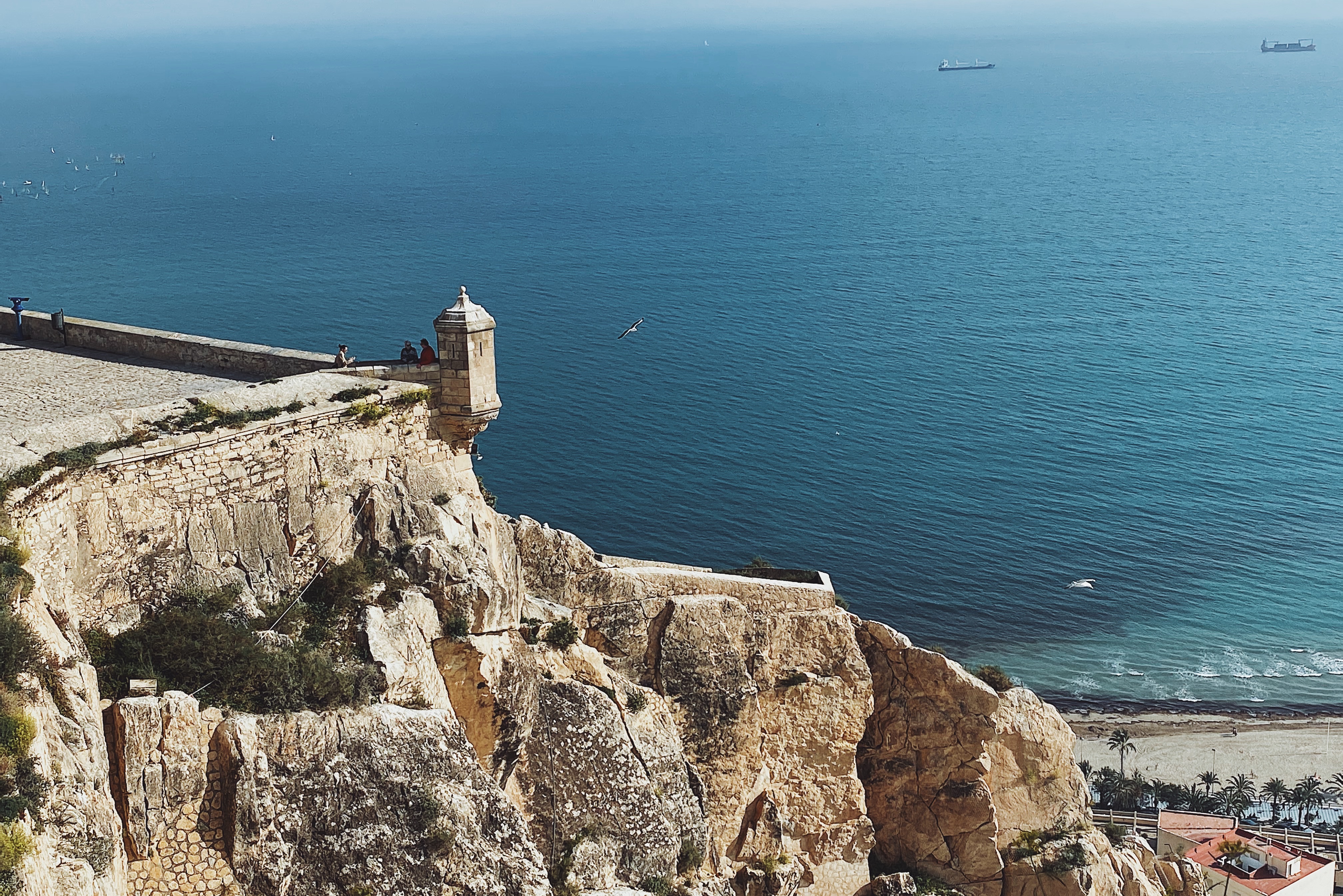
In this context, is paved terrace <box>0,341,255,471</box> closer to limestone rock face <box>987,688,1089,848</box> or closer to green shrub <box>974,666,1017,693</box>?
limestone rock face <box>987,688,1089,848</box>

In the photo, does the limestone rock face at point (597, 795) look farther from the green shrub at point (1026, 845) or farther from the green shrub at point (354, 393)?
the green shrub at point (1026, 845)

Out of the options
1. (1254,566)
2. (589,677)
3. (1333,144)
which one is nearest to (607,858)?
(589,677)

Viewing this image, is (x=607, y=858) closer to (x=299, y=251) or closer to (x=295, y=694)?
(x=295, y=694)

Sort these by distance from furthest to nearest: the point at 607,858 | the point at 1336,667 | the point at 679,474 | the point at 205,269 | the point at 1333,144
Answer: the point at 1333,144 < the point at 205,269 < the point at 679,474 < the point at 1336,667 < the point at 607,858

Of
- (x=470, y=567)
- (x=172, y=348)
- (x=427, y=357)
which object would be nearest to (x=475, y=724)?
(x=470, y=567)

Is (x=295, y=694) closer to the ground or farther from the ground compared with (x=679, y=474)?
farther from the ground

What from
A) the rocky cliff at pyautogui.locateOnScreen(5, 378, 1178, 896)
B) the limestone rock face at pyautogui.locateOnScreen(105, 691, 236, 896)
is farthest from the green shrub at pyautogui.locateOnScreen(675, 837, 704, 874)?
the limestone rock face at pyautogui.locateOnScreen(105, 691, 236, 896)
